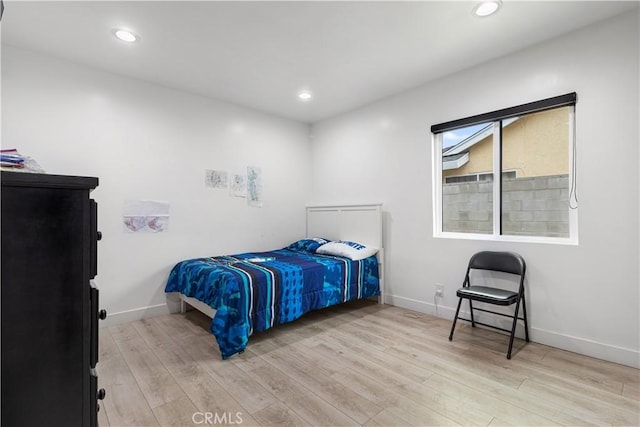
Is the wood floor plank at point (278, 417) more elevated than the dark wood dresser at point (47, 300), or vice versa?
the dark wood dresser at point (47, 300)

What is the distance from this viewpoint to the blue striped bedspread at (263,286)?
2.36 meters

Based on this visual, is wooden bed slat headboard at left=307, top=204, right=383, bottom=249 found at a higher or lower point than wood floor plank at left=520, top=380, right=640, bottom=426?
higher

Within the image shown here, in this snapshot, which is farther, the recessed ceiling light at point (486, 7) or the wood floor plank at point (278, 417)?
the recessed ceiling light at point (486, 7)

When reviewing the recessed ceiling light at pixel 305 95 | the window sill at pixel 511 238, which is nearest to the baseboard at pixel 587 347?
the window sill at pixel 511 238

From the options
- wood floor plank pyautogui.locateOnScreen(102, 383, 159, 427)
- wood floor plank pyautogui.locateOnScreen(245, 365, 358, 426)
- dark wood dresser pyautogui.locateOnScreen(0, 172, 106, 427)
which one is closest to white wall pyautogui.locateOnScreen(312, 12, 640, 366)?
wood floor plank pyautogui.locateOnScreen(245, 365, 358, 426)

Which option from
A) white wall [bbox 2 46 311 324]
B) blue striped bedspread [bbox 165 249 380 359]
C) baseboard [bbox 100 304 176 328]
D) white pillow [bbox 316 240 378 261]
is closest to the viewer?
blue striped bedspread [bbox 165 249 380 359]

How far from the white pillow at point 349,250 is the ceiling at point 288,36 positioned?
6.03ft

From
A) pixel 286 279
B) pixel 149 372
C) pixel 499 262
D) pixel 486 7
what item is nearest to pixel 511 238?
pixel 499 262

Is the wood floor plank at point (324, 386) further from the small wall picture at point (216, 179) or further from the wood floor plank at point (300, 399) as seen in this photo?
the small wall picture at point (216, 179)

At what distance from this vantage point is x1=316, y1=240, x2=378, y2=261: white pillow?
3461 mm

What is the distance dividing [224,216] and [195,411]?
7.85 ft

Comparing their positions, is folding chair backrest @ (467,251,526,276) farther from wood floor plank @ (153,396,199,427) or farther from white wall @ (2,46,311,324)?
white wall @ (2,46,311,324)

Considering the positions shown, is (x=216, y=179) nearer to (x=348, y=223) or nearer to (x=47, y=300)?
(x=348, y=223)

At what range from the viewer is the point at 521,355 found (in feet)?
7.68
